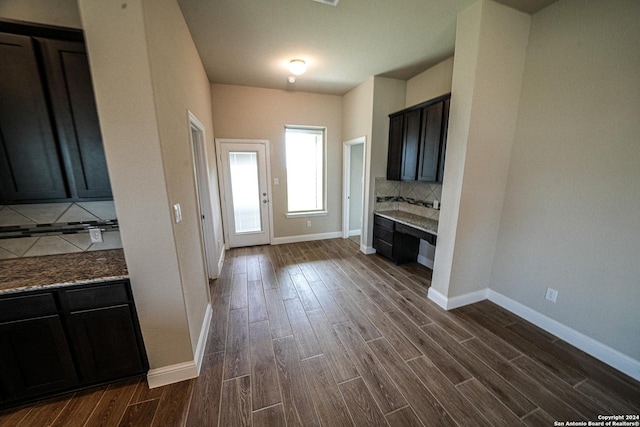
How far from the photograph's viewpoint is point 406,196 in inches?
148

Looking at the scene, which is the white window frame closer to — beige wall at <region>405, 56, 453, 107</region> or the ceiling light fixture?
the ceiling light fixture

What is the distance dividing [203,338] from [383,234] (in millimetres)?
2778

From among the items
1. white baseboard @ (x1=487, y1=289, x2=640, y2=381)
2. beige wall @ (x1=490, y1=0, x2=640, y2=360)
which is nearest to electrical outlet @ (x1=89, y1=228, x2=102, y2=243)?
beige wall @ (x1=490, y1=0, x2=640, y2=360)

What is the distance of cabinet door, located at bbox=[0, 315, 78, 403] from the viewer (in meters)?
1.31

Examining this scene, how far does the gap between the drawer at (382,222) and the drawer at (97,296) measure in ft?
10.2

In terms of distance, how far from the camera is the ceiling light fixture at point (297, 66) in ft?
9.40

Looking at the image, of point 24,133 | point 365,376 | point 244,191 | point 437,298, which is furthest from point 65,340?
point 437,298

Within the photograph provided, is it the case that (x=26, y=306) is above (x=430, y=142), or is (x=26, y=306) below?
below

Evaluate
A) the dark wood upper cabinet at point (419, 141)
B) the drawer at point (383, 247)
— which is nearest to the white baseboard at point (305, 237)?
the drawer at point (383, 247)

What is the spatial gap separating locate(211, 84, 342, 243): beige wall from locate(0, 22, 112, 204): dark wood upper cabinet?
8.28 ft

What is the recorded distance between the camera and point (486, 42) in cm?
195

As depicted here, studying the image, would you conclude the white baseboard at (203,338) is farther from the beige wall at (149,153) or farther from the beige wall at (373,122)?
the beige wall at (373,122)

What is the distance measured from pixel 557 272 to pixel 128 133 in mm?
3514

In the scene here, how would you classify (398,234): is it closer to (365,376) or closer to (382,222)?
(382,222)
